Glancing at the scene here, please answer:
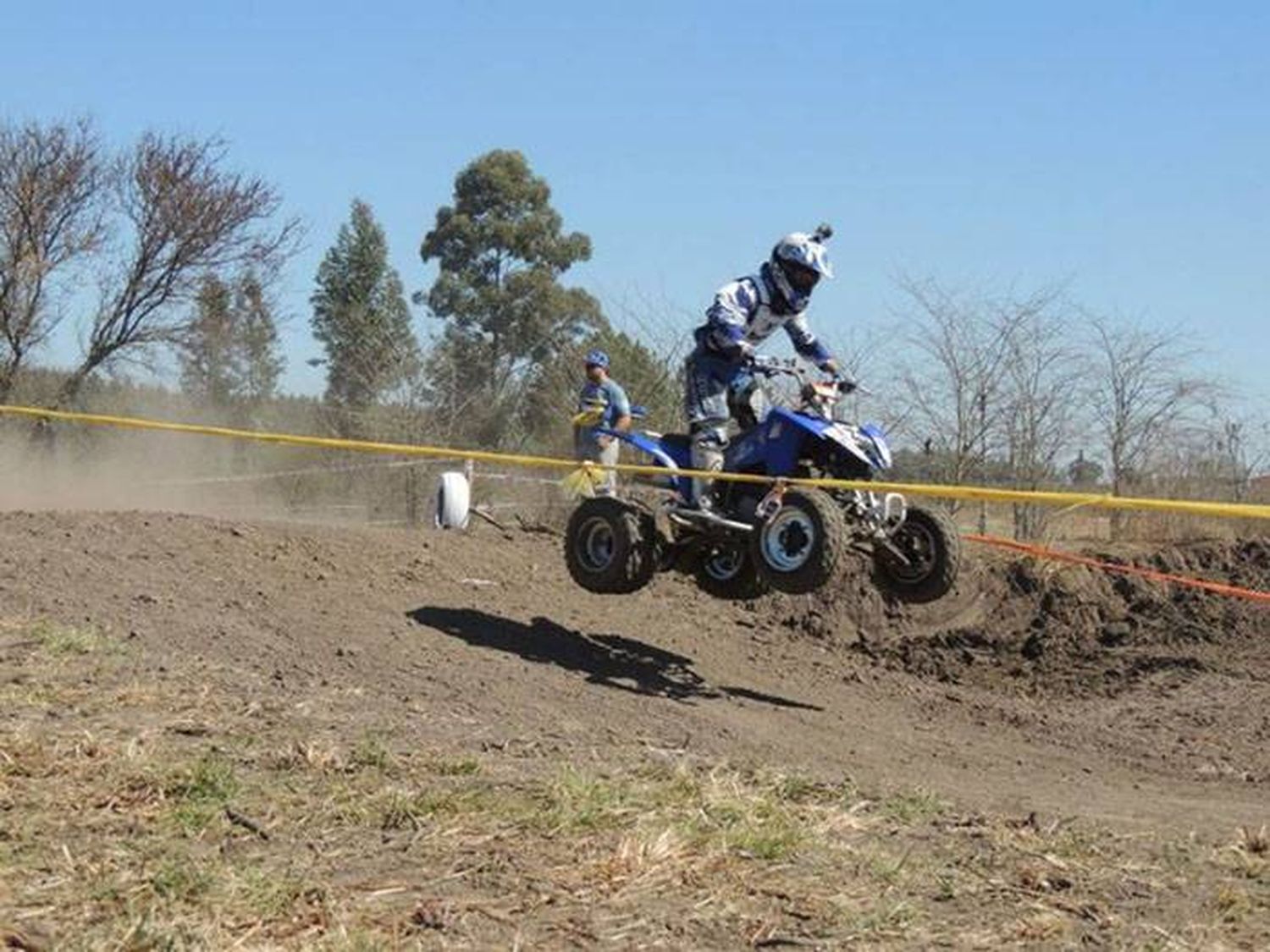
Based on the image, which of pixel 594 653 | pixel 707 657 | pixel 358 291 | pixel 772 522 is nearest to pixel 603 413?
pixel 707 657

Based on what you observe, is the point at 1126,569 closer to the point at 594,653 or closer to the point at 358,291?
the point at 594,653

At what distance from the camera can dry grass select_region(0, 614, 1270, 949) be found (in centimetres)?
398

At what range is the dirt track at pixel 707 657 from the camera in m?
7.49

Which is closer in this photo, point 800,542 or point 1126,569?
point 800,542

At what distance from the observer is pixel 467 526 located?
14594mm

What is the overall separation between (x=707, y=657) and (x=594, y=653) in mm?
1091

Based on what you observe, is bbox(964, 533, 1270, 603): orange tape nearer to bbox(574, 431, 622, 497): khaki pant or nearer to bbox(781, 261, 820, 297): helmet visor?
bbox(781, 261, 820, 297): helmet visor

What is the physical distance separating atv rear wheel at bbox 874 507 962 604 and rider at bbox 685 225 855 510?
1.03 m

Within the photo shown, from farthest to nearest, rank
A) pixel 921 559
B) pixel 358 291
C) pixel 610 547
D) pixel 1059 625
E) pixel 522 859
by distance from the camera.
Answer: pixel 358 291 < pixel 1059 625 < pixel 610 547 < pixel 921 559 < pixel 522 859

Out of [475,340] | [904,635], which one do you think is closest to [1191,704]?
[904,635]

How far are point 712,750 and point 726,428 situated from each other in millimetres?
3449

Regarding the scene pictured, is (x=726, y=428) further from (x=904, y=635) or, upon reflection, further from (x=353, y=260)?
(x=353, y=260)

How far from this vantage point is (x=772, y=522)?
891cm

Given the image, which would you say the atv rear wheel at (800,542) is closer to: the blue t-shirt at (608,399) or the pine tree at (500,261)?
the blue t-shirt at (608,399)
